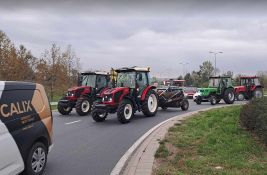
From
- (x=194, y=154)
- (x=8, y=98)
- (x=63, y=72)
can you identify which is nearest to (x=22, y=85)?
(x=8, y=98)

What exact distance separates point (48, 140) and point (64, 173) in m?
0.73

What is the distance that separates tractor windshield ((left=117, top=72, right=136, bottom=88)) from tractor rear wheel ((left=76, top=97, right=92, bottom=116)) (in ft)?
7.95

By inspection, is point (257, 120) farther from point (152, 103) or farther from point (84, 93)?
point (84, 93)

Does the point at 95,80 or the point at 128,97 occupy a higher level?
the point at 95,80

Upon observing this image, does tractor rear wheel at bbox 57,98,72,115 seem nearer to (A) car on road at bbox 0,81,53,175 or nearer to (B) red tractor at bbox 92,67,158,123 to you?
(B) red tractor at bbox 92,67,158,123

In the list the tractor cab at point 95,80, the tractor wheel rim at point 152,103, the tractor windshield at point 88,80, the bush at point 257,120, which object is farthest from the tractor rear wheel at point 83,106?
the bush at point 257,120

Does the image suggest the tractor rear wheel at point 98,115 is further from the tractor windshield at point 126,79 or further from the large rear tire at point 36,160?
the large rear tire at point 36,160

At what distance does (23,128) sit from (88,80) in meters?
15.6

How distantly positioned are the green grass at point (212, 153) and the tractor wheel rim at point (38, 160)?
215 centimetres

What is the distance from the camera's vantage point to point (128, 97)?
18203 millimetres

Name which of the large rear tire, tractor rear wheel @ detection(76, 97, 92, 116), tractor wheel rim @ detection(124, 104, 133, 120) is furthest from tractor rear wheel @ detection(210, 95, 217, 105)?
the large rear tire

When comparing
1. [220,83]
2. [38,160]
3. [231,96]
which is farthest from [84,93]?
[38,160]

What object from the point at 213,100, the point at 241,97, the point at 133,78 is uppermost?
the point at 133,78

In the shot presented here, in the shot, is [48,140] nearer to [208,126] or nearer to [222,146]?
[222,146]
